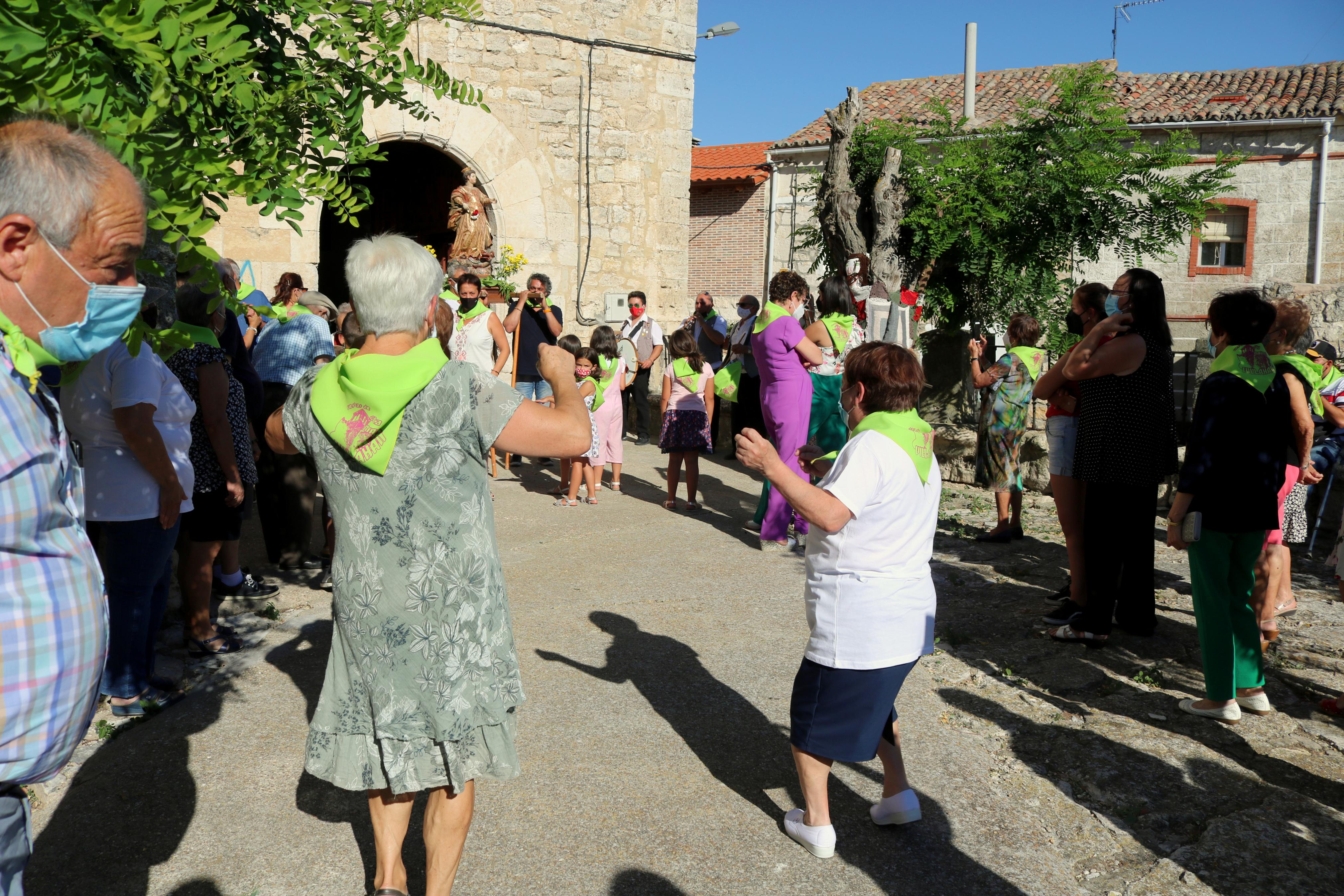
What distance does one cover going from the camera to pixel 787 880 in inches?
113

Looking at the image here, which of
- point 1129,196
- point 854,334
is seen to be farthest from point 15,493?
point 1129,196

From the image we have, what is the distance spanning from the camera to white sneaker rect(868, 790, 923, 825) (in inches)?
123

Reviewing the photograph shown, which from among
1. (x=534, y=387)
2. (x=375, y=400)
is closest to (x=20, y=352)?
(x=375, y=400)

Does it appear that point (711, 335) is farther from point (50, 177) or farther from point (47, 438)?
point (47, 438)

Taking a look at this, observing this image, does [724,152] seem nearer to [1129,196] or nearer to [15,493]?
[1129,196]

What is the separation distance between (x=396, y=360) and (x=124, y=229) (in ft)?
2.45

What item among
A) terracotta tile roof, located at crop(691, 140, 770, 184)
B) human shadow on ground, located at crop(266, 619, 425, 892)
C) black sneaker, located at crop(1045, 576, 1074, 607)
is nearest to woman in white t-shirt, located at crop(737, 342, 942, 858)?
human shadow on ground, located at crop(266, 619, 425, 892)

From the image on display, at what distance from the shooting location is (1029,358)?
22.8 feet

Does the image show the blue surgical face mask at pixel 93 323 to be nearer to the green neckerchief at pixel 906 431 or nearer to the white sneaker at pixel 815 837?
the green neckerchief at pixel 906 431

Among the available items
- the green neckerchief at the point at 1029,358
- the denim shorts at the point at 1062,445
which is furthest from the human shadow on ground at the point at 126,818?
the green neckerchief at the point at 1029,358

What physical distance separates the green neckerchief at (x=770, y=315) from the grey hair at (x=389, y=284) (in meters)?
4.33

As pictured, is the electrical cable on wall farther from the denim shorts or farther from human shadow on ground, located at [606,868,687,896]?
human shadow on ground, located at [606,868,687,896]

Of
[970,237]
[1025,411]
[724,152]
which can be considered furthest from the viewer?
[724,152]

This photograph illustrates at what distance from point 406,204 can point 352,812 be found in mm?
16035
